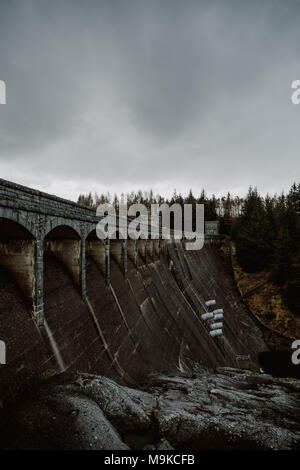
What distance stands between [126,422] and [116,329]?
719 centimetres

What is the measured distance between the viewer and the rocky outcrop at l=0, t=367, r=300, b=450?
14.9ft

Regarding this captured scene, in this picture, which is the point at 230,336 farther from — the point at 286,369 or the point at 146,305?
the point at 146,305

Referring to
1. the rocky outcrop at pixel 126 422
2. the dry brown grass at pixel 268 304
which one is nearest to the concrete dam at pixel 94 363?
the rocky outcrop at pixel 126 422

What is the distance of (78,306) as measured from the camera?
1072cm

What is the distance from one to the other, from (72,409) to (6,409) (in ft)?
6.27

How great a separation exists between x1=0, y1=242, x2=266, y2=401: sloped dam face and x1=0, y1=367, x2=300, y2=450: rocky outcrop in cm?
149

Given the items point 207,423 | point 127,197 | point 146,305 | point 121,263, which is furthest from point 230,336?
point 127,197

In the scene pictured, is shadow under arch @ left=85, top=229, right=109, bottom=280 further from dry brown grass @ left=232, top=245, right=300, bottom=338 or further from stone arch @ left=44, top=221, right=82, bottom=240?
dry brown grass @ left=232, top=245, right=300, bottom=338

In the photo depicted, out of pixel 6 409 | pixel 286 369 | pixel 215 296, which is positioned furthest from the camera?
pixel 215 296

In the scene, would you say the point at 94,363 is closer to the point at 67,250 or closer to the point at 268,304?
the point at 67,250

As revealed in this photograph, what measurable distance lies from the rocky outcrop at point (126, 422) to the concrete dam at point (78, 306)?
1490 millimetres

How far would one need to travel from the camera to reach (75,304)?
10.6 m

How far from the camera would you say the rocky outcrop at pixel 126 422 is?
4.53 meters
